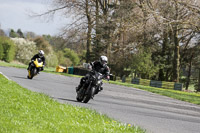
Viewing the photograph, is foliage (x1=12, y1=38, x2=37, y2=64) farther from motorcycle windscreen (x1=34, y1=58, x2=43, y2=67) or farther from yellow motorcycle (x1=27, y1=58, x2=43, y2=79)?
motorcycle windscreen (x1=34, y1=58, x2=43, y2=67)

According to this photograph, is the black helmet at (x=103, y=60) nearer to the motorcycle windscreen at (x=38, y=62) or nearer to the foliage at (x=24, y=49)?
the motorcycle windscreen at (x=38, y=62)

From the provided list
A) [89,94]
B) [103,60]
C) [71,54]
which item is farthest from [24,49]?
[103,60]

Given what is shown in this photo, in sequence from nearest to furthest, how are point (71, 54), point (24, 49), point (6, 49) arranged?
point (6, 49)
point (24, 49)
point (71, 54)

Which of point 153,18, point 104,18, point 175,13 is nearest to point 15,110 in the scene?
point 153,18

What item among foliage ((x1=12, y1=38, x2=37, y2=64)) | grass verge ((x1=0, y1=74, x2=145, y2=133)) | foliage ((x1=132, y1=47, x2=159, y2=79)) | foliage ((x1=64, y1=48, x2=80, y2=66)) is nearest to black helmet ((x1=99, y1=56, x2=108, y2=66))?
grass verge ((x1=0, y1=74, x2=145, y2=133))

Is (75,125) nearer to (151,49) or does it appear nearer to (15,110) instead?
(15,110)

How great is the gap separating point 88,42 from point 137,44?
6467 mm

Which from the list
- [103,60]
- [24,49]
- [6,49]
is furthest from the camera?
[24,49]

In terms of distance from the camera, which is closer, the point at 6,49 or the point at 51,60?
the point at 6,49

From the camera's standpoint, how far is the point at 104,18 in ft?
160

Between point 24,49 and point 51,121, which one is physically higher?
point 24,49

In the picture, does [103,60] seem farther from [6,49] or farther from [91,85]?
[6,49]

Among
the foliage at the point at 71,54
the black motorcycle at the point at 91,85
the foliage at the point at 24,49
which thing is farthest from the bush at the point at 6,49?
the foliage at the point at 71,54

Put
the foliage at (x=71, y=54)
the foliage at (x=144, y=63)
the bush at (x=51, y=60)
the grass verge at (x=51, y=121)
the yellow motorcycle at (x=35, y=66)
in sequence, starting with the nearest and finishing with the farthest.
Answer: the grass verge at (x=51, y=121), the yellow motorcycle at (x=35, y=66), the foliage at (x=144, y=63), the bush at (x=51, y=60), the foliage at (x=71, y=54)
